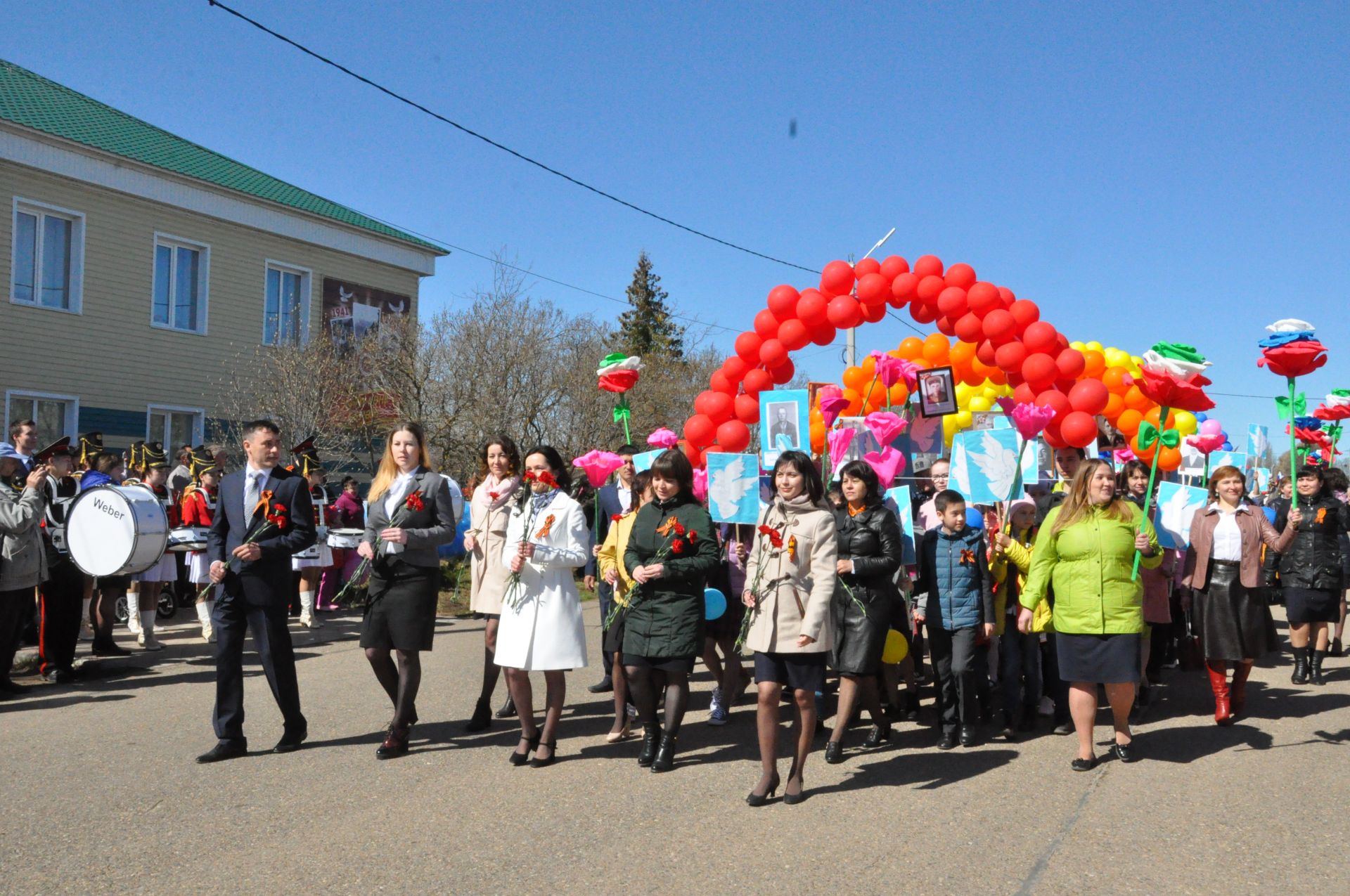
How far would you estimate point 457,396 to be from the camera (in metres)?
20.8

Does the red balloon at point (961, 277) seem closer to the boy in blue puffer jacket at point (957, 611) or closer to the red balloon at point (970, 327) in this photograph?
the red balloon at point (970, 327)

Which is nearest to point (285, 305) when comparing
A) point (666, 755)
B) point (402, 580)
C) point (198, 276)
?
point (198, 276)

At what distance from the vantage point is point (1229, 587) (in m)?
7.90

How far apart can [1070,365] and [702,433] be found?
395 cm

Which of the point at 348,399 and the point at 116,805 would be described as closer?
the point at 116,805

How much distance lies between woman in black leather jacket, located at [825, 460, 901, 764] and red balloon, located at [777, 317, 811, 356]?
526cm

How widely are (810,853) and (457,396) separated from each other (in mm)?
16834

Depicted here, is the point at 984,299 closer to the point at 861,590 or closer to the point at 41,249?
the point at 861,590

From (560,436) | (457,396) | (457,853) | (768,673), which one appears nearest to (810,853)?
(768,673)

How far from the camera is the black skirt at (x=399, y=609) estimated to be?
655 centimetres

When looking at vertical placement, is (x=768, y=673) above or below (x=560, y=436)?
below

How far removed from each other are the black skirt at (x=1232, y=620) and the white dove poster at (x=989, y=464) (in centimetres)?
160

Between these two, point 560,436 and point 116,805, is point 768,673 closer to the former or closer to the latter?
point 116,805

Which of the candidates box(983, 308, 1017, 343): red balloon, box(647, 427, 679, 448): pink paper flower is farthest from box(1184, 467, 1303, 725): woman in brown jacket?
box(647, 427, 679, 448): pink paper flower
